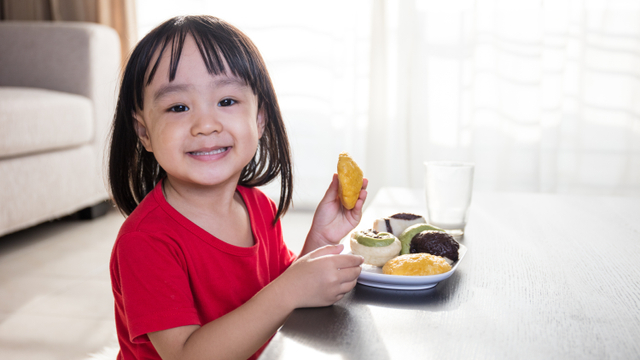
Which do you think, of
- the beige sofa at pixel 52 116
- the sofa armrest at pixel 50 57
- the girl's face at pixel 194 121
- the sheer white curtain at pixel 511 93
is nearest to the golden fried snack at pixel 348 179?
the girl's face at pixel 194 121

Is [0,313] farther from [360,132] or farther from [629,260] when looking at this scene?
[360,132]

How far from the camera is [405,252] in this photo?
2.00 ft

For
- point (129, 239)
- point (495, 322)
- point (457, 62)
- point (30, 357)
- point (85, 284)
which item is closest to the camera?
point (495, 322)

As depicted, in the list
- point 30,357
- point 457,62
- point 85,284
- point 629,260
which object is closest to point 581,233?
point 629,260

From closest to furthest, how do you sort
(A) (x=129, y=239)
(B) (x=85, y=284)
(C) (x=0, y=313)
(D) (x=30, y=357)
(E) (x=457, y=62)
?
(A) (x=129, y=239) < (D) (x=30, y=357) < (C) (x=0, y=313) < (B) (x=85, y=284) < (E) (x=457, y=62)

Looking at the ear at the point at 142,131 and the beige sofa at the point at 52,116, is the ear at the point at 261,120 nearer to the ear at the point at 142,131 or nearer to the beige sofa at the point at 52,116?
the ear at the point at 142,131

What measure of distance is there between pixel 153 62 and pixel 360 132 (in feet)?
6.21

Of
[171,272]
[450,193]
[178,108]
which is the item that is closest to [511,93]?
[450,193]

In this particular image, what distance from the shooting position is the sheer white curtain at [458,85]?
232cm

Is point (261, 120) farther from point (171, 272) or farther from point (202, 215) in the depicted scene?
point (171, 272)

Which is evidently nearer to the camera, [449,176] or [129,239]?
[129,239]

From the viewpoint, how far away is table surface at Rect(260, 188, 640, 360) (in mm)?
388

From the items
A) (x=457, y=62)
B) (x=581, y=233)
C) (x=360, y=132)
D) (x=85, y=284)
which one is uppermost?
(x=457, y=62)

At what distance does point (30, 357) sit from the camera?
1070mm
